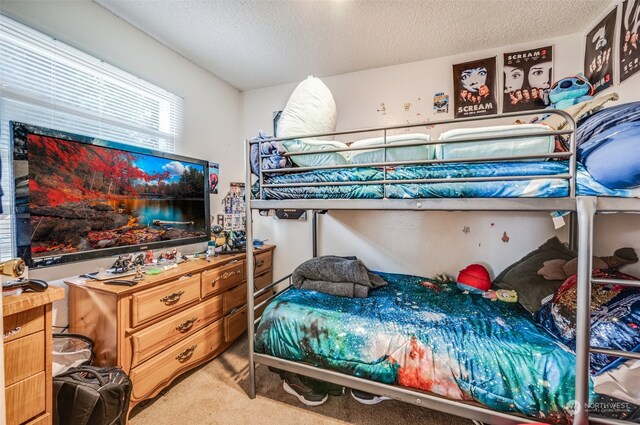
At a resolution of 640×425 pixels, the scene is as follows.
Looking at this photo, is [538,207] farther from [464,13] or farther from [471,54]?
[471,54]

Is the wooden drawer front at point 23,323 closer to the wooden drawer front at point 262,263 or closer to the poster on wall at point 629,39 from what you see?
the wooden drawer front at point 262,263

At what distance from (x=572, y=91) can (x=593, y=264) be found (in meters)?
1.08

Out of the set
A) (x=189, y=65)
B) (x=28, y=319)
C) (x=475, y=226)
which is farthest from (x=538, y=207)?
(x=189, y=65)

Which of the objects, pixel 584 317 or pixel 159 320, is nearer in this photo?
pixel 584 317

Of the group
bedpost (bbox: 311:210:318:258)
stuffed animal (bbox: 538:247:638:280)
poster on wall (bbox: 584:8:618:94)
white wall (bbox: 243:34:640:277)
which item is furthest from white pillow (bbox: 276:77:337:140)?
poster on wall (bbox: 584:8:618:94)

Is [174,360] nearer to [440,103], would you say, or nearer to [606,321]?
[606,321]

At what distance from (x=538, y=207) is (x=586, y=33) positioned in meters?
1.91

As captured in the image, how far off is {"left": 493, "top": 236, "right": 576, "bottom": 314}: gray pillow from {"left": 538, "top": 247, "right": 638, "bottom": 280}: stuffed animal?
0.04m

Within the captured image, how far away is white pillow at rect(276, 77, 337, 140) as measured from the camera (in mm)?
1596

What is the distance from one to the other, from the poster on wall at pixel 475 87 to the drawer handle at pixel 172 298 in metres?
2.68

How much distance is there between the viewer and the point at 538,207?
3.57 ft

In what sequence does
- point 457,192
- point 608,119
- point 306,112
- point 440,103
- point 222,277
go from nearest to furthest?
point 608,119 → point 457,192 → point 306,112 → point 222,277 → point 440,103

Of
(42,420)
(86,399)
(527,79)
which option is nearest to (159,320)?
(86,399)

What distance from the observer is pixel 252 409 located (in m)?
1.56
